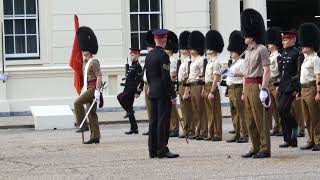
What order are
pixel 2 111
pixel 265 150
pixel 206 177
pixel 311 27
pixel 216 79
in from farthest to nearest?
pixel 2 111 → pixel 216 79 → pixel 311 27 → pixel 265 150 → pixel 206 177

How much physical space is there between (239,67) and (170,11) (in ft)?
36.4

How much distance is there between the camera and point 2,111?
987 inches

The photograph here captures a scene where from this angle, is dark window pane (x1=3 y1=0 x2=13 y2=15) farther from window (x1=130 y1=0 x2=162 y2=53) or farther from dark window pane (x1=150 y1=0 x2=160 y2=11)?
dark window pane (x1=150 y1=0 x2=160 y2=11)

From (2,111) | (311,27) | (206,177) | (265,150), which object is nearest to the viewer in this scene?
(206,177)

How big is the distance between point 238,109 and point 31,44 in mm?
11067

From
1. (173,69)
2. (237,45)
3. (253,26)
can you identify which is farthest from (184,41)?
(253,26)

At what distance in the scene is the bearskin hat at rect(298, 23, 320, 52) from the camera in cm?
1459

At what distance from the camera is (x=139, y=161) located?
1355cm

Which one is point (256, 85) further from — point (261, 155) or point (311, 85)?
point (311, 85)

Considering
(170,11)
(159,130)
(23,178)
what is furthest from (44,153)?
(170,11)

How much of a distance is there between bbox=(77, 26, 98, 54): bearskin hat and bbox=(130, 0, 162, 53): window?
8888mm

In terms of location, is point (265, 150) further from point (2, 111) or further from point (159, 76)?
point (2, 111)

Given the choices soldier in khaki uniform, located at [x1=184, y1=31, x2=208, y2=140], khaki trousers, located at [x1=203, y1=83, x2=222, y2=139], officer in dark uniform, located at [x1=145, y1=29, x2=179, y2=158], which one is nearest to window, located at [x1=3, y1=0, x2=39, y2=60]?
soldier in khaki uniform, located at [x1=184, y1=31, x2=208, y2=140]

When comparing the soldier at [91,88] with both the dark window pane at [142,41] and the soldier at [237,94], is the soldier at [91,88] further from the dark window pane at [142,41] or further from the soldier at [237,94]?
the dark window pane at [142,41]
